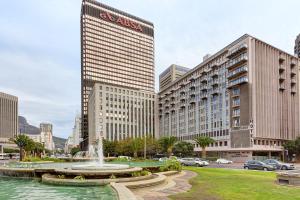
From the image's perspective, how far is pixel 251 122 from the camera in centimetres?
9025

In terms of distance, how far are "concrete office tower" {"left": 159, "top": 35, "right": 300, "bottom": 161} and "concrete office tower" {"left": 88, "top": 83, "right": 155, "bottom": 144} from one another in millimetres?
64733

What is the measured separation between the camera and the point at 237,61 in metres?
95.8

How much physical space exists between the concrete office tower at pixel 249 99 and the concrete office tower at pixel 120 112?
64733 millimetres

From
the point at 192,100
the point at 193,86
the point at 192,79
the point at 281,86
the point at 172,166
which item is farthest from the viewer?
the point at 192,100

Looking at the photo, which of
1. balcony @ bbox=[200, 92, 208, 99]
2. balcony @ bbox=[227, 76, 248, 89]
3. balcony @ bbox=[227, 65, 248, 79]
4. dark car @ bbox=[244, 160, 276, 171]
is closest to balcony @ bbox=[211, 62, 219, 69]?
balcony @ bbox=[227, 65, 248, 79]

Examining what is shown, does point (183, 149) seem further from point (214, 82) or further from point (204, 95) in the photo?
point (214, 82)

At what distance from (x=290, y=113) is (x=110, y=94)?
9736 cm

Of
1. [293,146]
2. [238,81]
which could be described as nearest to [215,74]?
[238,81]

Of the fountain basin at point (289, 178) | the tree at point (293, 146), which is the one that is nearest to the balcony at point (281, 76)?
the tree at point (293, 146)

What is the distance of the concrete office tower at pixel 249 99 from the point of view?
92.2 m

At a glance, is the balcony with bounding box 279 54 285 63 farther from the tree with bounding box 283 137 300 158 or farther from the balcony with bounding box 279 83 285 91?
the tree with bounding box 283 137 300 158

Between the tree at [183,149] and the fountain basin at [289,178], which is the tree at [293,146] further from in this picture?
the fountain basin at [289,178]

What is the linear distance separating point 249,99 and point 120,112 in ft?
313

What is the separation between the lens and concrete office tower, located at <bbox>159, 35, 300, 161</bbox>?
9225cm
